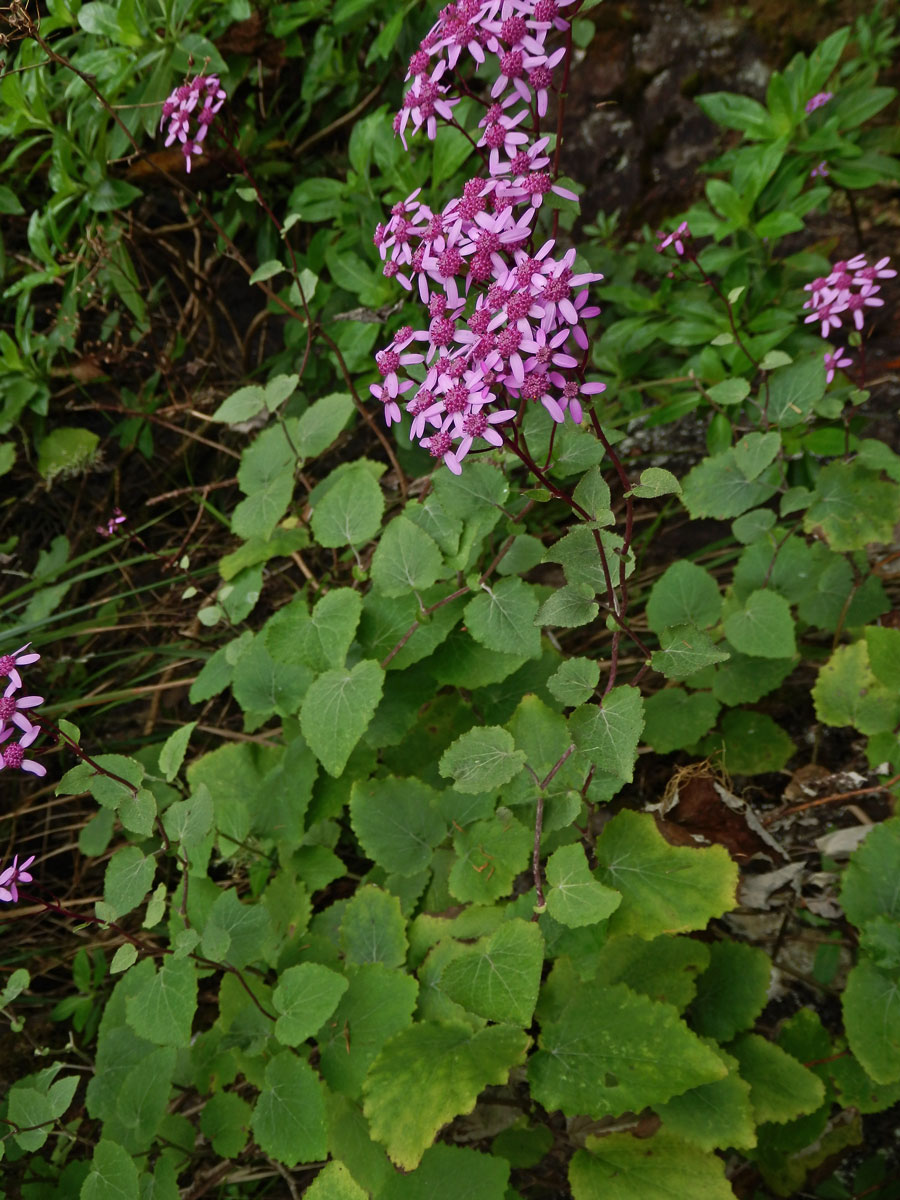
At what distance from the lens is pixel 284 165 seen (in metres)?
2.46

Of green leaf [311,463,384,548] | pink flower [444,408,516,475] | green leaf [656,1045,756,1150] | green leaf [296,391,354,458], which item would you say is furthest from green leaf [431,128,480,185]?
green leaf [656,1045,756,1150]

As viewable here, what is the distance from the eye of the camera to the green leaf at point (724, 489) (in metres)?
1.67

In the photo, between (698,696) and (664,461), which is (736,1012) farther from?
(664,461)

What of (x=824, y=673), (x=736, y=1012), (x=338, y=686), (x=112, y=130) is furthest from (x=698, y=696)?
(x=112, y=130)

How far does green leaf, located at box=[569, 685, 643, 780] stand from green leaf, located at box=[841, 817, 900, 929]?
55 centimetres

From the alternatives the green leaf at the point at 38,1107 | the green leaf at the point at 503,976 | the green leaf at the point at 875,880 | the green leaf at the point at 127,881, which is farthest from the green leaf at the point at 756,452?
the green leaf at the point at 38,1107

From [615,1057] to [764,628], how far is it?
788 mm

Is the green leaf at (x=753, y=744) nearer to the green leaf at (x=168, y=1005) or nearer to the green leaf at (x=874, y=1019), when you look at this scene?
the green leaf at (x=874, y=1019)

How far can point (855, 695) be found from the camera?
1621 mm

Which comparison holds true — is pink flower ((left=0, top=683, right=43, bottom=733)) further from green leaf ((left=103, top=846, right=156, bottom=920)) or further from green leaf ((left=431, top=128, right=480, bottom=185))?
green leaf ((left=431, top=128, right=480, bottom=185))

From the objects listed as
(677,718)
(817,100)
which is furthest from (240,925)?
(817,100)

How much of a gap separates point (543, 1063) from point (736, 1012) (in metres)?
0.37

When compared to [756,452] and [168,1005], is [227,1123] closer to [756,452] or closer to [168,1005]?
[168,1005]

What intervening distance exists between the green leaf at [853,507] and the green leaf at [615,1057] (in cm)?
91
